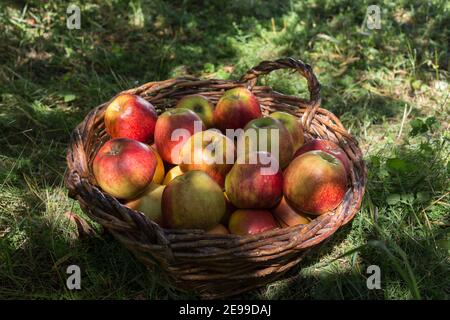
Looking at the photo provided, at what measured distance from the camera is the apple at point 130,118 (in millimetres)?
2141

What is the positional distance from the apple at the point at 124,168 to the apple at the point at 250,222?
0.39 meters

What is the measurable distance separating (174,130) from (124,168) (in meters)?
0.32

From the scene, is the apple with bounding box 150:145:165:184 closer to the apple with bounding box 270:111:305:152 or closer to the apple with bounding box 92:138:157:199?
the apple with bounding box 92:138:157:199

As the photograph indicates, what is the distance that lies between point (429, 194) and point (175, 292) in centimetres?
131

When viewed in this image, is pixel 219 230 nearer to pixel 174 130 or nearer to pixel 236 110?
pixel 174 130

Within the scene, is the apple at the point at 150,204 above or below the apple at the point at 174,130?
below

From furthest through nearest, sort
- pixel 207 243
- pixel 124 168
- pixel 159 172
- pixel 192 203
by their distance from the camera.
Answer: pixel 159 172 < pixel 124 168 < pixel 192 203 < pixel 207 243

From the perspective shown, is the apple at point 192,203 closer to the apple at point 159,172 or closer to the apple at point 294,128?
the apple at point 159,172

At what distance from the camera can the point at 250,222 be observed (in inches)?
70.3

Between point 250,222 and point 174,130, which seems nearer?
point 250,222

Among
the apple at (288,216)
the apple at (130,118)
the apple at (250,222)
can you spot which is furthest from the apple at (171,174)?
the apple at (288,216)

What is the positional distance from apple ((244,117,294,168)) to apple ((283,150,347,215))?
17 centimetres

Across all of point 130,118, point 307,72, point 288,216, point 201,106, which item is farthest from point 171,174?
point 307,72

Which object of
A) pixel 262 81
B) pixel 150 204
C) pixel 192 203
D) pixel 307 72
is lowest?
pixel 262 81
